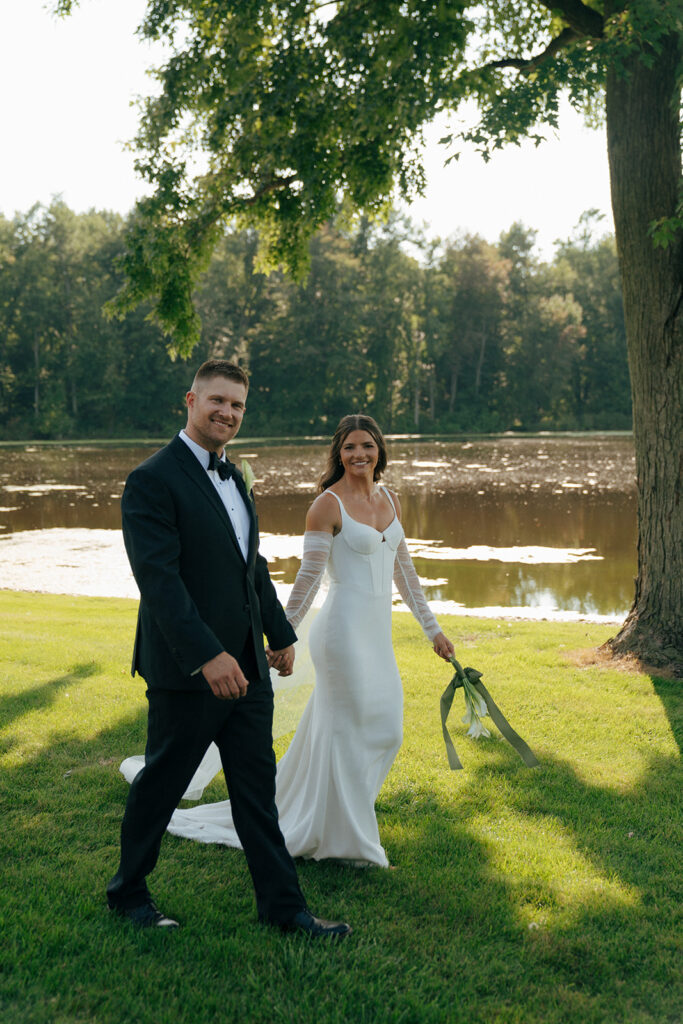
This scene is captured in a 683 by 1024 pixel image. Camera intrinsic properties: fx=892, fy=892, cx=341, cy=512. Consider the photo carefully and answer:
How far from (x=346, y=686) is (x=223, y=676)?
1220 millimetres

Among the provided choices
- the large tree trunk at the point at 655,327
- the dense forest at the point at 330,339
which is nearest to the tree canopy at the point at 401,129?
the large tree trunk at the point at 655,327

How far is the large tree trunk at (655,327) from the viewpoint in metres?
8.23

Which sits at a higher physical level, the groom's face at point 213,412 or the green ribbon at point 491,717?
the groom's face at point 213,412

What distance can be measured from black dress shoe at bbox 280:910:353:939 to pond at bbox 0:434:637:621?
349 inches

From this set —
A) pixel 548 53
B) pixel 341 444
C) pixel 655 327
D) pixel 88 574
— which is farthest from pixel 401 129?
pixel 88 574

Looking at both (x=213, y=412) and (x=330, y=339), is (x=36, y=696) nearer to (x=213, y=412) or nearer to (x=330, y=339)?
(x=213, y=412)

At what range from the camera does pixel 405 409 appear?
7675 centimetres

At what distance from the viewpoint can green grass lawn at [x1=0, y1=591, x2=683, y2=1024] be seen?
10.4ft

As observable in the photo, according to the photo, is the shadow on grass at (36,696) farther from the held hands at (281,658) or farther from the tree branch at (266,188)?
the tree branch at (266,188)

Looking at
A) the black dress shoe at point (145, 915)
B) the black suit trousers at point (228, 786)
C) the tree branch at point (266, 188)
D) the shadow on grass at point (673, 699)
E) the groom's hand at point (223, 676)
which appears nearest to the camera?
the groom's hand at point (223, 676)

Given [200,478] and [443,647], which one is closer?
[200,478]

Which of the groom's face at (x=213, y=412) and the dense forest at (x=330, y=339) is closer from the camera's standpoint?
the groom's face at (x=213, y=412)

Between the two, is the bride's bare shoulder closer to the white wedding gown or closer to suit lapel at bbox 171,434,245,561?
the white wedding gown

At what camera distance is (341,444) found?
482cm
